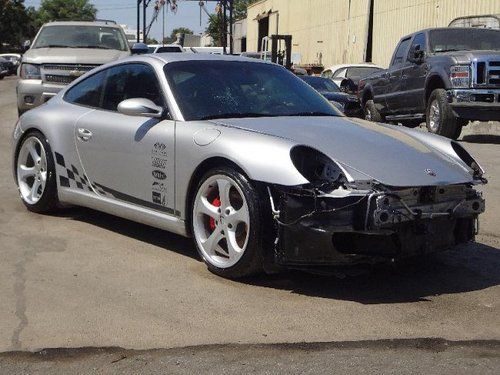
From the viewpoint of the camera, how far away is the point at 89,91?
23.2ft

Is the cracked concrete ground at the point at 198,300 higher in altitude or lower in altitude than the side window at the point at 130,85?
lower

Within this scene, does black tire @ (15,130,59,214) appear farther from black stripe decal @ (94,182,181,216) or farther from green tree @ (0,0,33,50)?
green tree @ (0,0,33,50)

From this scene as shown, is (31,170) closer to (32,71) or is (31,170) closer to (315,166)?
(315,166)

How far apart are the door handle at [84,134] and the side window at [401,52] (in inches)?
388

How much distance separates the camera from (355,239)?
5.00 m

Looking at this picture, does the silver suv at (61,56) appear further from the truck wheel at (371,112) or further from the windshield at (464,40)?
the windshield at (464,40)

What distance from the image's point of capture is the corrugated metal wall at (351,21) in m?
28.2

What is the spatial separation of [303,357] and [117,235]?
2.90 metres

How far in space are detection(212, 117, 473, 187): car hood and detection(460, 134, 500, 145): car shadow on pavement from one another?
889cm

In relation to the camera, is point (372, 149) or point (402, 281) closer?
point (372, 149)

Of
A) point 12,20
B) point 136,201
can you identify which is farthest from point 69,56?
point 12,20

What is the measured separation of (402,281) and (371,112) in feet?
38.9

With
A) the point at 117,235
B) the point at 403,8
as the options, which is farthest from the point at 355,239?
the point at 403,8

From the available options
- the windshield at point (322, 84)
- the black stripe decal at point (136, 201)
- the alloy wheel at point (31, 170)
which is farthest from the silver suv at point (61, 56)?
the black stripe decal at point (136, 201)
